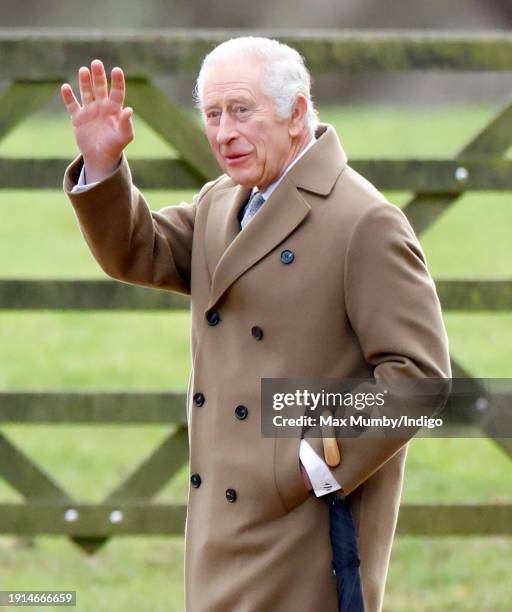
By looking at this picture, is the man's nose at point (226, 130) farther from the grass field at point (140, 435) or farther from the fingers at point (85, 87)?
the grass field at point (140, 435)

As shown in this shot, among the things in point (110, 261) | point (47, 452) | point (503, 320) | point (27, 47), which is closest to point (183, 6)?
point (503, 320)

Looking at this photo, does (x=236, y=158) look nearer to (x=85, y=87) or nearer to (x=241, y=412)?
(x=85, y=87)

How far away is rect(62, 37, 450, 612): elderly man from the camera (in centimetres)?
273

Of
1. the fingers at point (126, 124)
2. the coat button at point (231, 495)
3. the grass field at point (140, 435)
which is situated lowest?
the grass field at point (140, 435)

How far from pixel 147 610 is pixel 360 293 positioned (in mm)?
2050

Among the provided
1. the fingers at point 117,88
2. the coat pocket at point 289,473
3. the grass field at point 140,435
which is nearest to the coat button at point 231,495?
the coat pocket at point 289,473

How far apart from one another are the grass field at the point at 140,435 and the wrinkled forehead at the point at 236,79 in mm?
1664

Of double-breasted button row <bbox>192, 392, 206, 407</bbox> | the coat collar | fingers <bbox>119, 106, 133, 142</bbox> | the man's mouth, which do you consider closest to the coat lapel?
the coat collar

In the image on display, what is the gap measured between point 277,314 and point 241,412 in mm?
227

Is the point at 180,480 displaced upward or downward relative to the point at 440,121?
upward

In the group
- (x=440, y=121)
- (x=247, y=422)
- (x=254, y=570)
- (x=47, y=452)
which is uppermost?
(x=247, y=422)

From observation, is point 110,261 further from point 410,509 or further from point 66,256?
point 66,256

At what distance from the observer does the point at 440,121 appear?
657 inches

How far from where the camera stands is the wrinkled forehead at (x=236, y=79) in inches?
108
